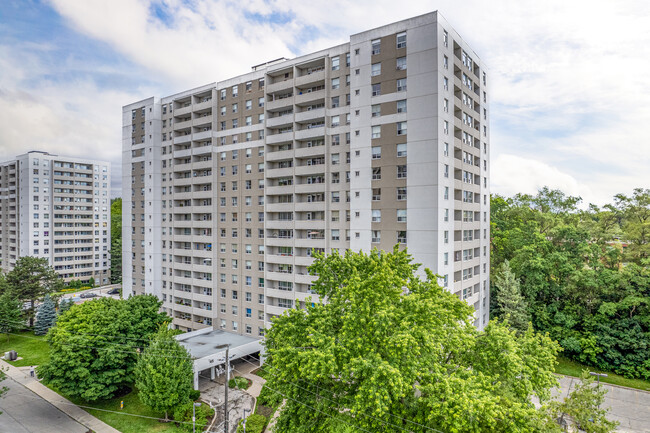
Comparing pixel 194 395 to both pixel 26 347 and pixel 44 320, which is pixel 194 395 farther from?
pixel 44 320

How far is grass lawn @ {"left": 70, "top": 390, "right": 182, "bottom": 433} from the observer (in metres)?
28.6

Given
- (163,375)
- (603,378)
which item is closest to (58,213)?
(163,375)

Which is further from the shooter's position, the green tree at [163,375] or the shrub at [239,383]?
the shrub at [239,383]

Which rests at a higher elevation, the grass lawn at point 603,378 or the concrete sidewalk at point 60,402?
the grass lawn at point 603,378

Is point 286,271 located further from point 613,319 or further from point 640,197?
point 640,197

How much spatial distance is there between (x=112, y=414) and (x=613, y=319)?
2022 inches

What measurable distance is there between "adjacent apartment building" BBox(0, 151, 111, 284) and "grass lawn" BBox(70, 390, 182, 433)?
65.6 meters

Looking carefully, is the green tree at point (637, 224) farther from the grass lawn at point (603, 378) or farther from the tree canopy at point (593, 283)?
the grass lawn at point (603, 378)

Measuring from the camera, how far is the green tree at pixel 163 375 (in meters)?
28.0

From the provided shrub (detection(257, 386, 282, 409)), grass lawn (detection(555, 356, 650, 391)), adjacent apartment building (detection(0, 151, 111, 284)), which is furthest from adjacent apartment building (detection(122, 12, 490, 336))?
adjacent apartment building (detection(0, 151, 111, 284))

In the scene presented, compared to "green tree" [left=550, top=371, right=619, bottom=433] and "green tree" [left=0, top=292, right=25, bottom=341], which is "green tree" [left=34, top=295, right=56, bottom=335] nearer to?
"green tree" [left=0, top=292, right=25, bottom=341]

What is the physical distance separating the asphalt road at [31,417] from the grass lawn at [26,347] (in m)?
9.76

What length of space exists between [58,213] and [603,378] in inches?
4147

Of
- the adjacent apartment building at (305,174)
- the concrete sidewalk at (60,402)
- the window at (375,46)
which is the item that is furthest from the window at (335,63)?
the concrete sidewalk at (60,402)
